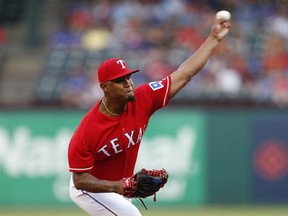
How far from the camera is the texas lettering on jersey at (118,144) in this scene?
772 centimetres

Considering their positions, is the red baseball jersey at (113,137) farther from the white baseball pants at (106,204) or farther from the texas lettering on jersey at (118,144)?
the white baseball pants at (106,204)

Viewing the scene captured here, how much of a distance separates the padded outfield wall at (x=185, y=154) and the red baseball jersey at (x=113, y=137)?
21.3 ft

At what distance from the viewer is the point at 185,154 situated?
1467 cm

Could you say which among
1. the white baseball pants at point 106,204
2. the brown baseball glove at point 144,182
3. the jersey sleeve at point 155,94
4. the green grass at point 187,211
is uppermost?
the jersey sleeve at point 155,94

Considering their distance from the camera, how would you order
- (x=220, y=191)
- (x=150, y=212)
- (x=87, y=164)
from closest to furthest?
1. (x=87, y=164)
2. (x=150, y=212)
3. (x=220, y=191)

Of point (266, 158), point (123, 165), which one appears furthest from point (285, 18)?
point (123, 165)

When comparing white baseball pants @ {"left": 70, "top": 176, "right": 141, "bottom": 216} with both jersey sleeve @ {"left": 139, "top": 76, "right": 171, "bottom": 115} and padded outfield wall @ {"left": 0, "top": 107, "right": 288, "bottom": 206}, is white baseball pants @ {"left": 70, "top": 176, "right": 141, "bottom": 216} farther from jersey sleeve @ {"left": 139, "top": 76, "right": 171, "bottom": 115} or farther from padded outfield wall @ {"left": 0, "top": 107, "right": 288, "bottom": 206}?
padded outfield wall @ {"left": 0, "top": 107, "right": 288, "bottom": 206}

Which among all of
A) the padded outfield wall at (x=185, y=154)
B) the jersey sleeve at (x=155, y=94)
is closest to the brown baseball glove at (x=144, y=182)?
the jersey sleeve at (x=155, y=94)

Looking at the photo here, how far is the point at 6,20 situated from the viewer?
2003 cm

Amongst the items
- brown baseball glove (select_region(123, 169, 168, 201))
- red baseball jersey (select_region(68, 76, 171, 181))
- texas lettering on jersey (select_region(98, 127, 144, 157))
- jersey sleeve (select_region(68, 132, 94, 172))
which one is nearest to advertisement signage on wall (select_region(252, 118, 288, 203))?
red baseball jersey (select_region(68, 76, 171, 181))

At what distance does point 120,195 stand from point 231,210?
21.0 feet

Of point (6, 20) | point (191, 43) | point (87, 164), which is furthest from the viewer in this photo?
point (6, 20)

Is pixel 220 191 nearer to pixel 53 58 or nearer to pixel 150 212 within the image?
pixel 150 212

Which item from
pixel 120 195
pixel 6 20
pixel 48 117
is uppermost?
pixel 6 20
